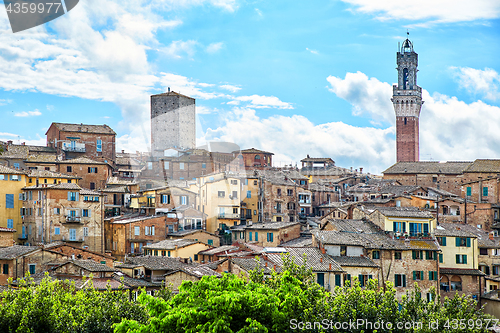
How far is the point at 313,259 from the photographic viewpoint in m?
33.8

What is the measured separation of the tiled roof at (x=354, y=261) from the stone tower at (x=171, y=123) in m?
41.7

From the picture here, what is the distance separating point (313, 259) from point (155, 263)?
10585mm

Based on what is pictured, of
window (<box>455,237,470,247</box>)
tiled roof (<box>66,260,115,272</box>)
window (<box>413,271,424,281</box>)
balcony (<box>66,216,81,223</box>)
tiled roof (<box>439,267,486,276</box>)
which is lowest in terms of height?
tiled roof (<box>439,267,486,276</box>)

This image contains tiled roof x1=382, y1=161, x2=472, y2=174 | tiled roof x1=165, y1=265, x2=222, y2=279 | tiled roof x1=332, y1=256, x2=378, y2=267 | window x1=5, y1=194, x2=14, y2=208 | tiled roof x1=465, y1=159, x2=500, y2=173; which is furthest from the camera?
tiled roof x1=382, y1=161, x2=472, y2=174

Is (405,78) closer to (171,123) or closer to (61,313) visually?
(171,123)

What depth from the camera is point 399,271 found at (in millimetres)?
35906

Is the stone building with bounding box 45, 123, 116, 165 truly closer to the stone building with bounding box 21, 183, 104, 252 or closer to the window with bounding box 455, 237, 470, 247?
the stone building with bounding box 21, 183, 104, 252

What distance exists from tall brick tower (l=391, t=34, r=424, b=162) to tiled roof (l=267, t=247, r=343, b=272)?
67557 mm

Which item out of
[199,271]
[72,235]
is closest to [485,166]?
[199,271]

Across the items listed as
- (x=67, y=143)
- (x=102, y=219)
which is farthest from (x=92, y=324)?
(x=67, y=143)

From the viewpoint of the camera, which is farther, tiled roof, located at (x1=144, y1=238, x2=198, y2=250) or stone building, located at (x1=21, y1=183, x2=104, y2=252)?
stone building, located at (x1=21, y1=183, x2=104, y2=252)

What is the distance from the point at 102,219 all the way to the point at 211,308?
3195 centimetres

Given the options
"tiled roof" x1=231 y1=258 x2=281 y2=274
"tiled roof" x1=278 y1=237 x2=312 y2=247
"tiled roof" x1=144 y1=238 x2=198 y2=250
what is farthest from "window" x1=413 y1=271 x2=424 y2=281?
"tiled roof" x1=144 y1=238 x2=198 y2=250

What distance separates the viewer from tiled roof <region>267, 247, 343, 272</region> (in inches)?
1280
